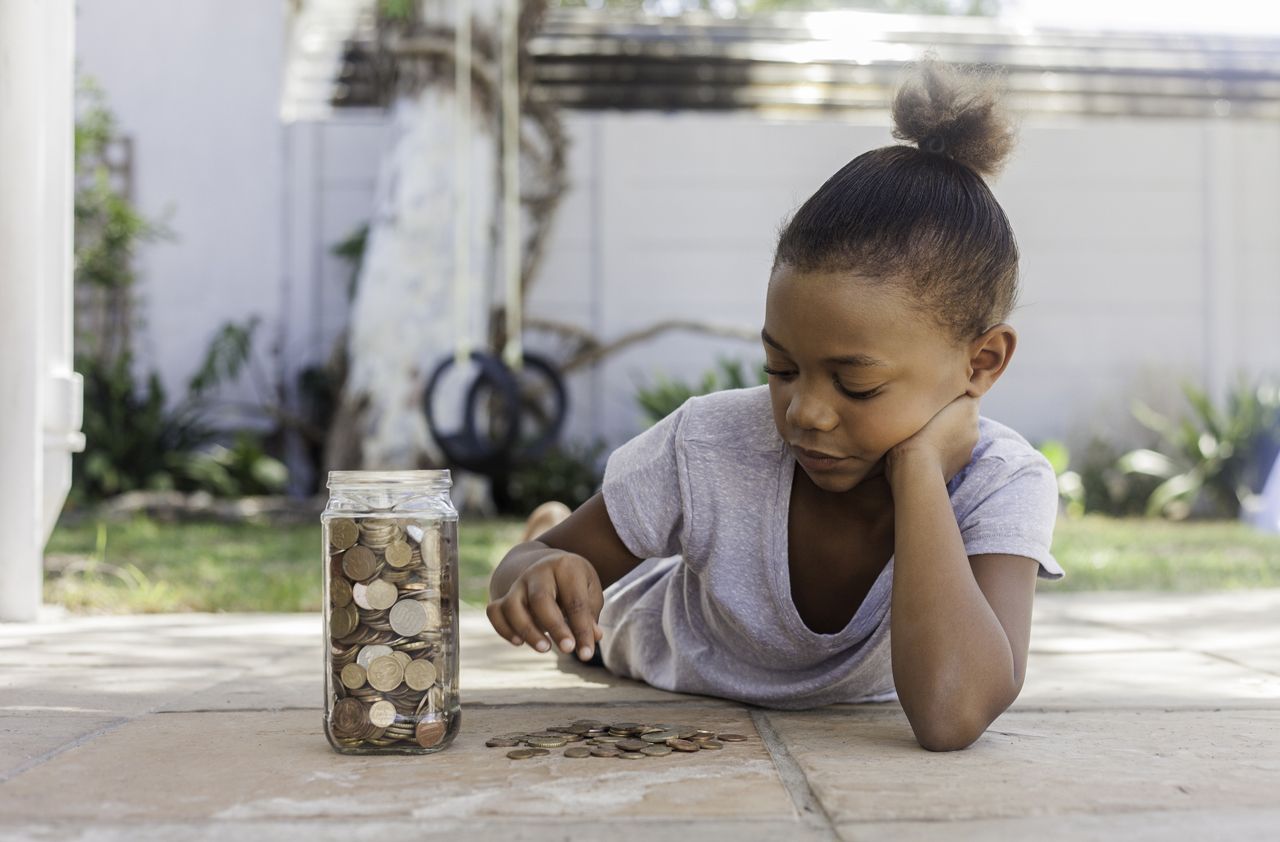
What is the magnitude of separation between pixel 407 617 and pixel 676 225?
715cm

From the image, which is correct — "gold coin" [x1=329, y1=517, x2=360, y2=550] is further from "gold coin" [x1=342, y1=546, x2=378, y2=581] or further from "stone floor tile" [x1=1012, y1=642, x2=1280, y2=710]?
"stone floor tile" [x1=1012, y1=642, x2=1280, y2=710]

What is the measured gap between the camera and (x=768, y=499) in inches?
78.0

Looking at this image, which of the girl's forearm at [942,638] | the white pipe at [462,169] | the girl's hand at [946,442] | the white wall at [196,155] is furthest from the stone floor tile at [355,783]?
the white wall at [196,155]

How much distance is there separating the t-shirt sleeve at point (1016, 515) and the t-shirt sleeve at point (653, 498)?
16.8 inches

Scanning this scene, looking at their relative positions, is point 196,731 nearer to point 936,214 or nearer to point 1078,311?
point 936,214

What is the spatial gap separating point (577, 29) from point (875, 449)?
25.9 ft

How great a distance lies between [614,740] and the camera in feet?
5.69

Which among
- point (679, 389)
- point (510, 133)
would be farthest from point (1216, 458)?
point (510, 133)

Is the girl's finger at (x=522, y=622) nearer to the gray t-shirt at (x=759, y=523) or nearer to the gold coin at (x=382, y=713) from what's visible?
the gold coin at (x=382, y=713)

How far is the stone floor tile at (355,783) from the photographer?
1370mm

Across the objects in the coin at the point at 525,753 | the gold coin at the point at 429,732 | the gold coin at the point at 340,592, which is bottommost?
the coin at the point at 525,753

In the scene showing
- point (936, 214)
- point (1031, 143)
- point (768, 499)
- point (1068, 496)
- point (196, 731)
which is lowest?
point (1068, 496)

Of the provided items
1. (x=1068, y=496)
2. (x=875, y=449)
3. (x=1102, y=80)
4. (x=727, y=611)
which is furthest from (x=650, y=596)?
(x=1102, y=80)

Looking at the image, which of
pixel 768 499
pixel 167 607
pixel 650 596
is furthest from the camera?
pixel 167 607
